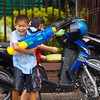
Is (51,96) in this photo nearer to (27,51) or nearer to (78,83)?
(78,83)

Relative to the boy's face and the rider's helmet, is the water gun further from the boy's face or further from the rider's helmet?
the rider's helmet


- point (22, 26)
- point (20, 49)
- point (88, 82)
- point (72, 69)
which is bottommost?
point (88, 82)

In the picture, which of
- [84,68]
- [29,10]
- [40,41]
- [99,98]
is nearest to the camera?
[40,41]

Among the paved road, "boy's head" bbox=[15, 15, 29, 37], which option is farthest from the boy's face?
the paved road

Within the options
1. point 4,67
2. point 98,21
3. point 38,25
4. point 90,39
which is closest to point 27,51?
point 38,25

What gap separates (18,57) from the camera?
4609 millimetres

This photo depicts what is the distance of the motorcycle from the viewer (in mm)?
5250

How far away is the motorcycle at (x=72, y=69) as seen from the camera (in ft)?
17.2

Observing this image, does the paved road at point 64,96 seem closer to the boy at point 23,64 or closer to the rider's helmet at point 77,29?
the rider's helmet at point 77,29

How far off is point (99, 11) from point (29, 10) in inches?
59.3

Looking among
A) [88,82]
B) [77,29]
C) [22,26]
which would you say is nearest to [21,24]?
[22,26]

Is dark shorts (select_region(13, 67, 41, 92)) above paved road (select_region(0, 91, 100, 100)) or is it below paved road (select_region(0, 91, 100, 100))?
above

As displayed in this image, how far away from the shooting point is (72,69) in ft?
18.0

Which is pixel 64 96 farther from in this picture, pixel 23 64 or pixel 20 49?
pixel 20 49
